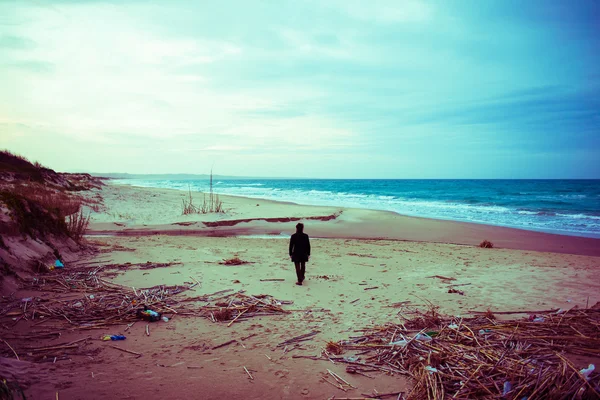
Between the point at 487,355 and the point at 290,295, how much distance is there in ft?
11.7

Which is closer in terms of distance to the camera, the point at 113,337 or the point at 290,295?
the point at 113,337

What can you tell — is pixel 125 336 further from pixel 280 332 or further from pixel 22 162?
pixel 22 162

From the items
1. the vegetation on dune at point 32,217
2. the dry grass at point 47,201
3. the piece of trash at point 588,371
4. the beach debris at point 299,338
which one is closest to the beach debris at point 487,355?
the piece of trash at point 588,371

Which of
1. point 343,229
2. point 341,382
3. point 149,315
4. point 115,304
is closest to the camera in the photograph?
point 341,382

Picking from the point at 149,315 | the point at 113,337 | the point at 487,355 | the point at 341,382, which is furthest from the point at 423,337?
the point at 113,337

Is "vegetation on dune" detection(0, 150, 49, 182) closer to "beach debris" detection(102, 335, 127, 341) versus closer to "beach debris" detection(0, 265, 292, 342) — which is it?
"beach debris" detection(0, 265, 292, 342)

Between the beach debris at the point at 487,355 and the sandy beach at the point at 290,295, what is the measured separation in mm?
242

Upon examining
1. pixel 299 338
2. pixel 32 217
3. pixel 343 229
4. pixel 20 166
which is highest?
pixel 20 166

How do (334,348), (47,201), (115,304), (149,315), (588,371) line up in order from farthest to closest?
1. (47,201)
2. (115,304)
3. (149,315)
4. (334,348)
5. (588,371)

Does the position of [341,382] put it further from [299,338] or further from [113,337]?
[113,337]

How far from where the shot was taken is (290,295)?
6598 mm

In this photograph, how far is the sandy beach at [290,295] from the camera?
142 inches

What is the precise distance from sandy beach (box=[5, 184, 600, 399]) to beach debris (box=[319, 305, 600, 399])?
0.24 meters

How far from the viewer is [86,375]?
3631 millimetres
